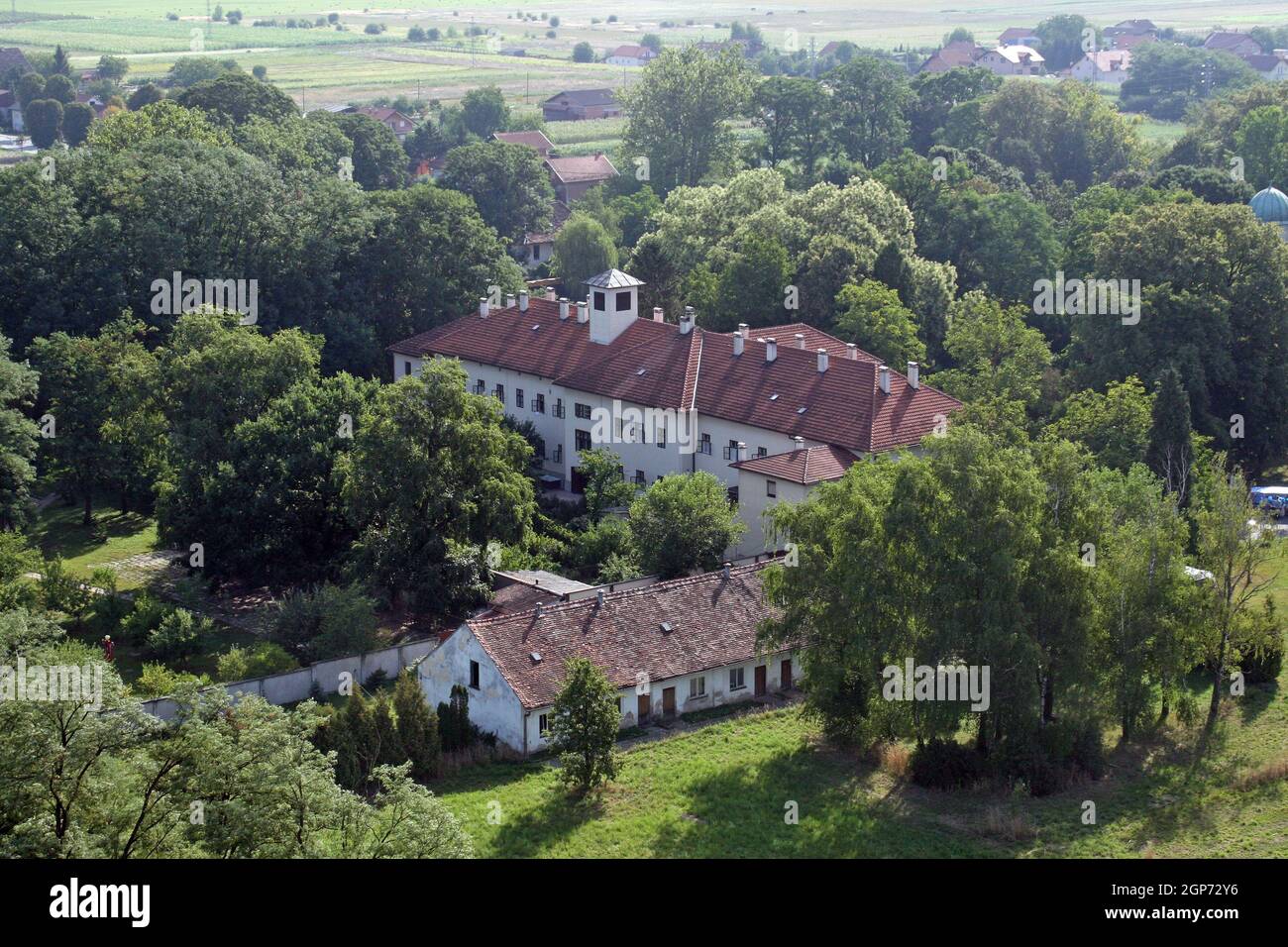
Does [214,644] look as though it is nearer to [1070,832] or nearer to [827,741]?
[827,741]

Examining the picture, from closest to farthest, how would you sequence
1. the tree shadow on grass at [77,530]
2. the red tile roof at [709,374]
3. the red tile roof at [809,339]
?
1. the red tile roof at [709,374]
2. the tree shadow on grass at [77,530]
3. the red tile roof at [809,339]

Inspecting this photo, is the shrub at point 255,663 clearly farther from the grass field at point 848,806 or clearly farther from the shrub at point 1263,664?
the shrub at point 1263,664

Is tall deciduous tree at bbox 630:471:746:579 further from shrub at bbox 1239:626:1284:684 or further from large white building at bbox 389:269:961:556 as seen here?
shrub at bbox 1239:626:1284:684

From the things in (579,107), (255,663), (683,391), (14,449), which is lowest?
(255,663)

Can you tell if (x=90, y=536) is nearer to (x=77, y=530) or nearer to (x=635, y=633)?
(x=77, y=530)

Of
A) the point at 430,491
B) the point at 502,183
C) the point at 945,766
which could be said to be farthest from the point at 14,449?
the point at 502,183

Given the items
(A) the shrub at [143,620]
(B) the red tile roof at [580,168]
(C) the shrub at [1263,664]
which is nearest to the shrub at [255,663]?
(A) the shrub at [143,620]
